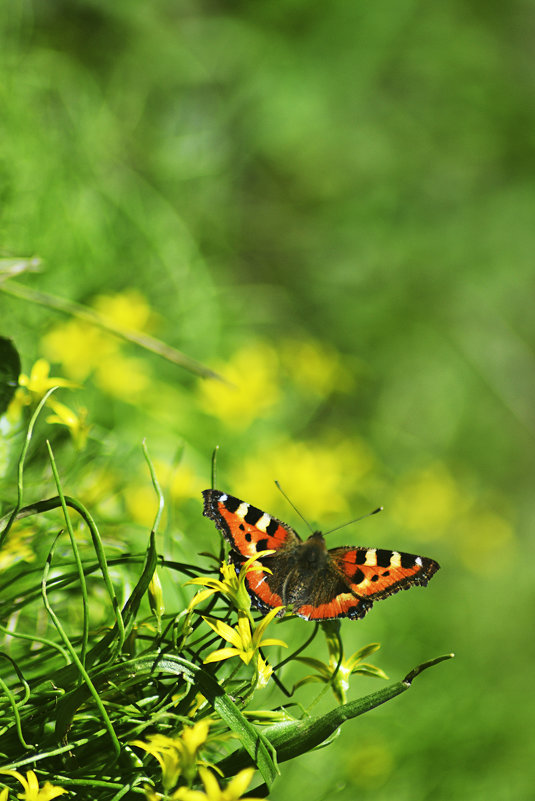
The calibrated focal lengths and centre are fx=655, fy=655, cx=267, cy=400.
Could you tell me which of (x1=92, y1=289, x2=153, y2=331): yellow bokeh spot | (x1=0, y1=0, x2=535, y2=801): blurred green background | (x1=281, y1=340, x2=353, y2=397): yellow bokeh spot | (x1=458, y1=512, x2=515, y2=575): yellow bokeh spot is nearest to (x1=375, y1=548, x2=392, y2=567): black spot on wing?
(x1=0, y1=0, x2=535, y2=801): blurred green background

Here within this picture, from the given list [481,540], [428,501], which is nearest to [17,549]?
[428,501]

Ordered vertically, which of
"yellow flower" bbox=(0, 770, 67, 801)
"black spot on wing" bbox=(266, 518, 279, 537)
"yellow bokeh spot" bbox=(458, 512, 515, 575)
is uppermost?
"black spot on wing" bbox=(266, 518, 279, 537)

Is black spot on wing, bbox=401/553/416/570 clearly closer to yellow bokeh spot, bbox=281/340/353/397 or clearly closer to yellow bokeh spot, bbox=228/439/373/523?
→ yellow bokeh spot, bbox=228/439/373/523

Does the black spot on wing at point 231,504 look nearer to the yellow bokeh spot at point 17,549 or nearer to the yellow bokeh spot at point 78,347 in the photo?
the yellow bokeh spot at point 17,549

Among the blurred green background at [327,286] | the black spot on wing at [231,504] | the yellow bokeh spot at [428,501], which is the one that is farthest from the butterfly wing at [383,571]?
the yellow bokeh spot at [428,501]

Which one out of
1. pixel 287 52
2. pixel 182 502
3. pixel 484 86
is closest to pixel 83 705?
pixel 182 502

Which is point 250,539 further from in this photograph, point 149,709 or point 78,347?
point 78,347

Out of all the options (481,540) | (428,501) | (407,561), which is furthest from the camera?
(481,540)
